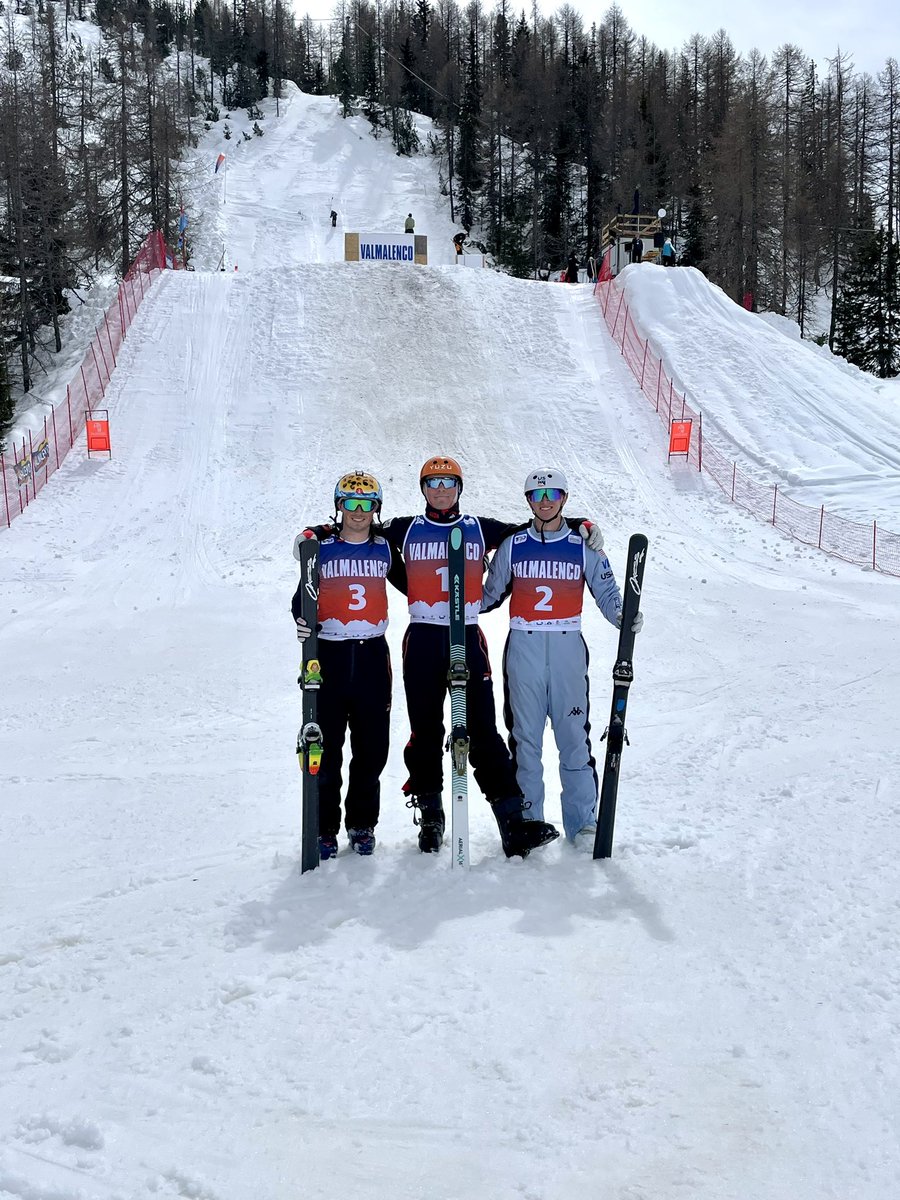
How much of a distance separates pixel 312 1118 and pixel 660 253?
2778 centimetres

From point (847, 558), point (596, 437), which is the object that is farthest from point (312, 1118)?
point (596, 437)

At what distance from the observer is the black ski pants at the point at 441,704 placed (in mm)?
4422

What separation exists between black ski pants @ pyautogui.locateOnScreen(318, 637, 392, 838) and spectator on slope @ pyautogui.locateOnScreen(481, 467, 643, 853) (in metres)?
0.68

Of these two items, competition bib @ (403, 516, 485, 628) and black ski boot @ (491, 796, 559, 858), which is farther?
competition bib @ (403, 516, 485, 628)

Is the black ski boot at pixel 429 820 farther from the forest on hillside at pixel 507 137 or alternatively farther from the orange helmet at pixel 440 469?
the forest on hillside at pixel 507 137

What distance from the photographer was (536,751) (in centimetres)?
451

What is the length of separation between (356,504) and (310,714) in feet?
3.46

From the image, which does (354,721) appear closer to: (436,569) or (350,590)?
(350,590)

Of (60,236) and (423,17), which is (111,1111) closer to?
(60,236)

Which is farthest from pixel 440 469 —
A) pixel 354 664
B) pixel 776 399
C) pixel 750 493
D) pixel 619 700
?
pixel 776 399

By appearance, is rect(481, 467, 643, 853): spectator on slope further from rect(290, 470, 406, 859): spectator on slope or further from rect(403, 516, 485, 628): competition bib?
rect(290, 470, 406, 859): spectator on slope

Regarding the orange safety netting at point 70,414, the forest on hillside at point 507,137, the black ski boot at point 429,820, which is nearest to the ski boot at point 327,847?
the black ski boot at point 429,820

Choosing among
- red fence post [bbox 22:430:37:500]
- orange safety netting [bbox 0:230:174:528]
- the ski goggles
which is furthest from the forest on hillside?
the ski goggles

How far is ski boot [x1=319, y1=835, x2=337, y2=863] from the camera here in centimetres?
433
